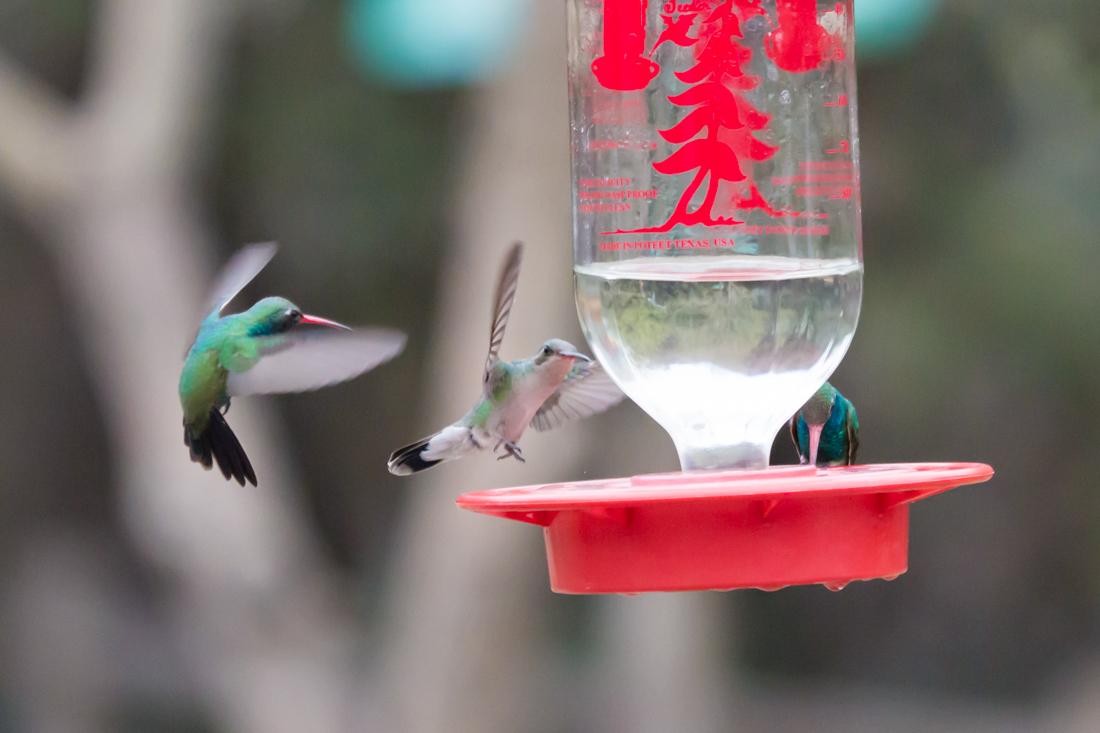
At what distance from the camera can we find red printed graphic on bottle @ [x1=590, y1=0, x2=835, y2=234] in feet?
5.34

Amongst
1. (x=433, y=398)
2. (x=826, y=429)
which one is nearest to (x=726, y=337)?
(x=826, y=429)

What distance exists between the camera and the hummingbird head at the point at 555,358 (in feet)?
6.27

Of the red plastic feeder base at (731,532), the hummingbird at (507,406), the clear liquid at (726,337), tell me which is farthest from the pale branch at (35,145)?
the red plastic feeder base at (731,532)

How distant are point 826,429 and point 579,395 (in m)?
A: 0.49

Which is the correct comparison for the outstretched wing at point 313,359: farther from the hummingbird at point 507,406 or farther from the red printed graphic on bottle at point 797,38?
the red printed graphic on bottle at point 797,38

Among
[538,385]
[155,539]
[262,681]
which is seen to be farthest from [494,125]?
[538,385]

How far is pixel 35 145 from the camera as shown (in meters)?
5.37

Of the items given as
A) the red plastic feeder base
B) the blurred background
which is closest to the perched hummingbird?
the red plastic feeder base

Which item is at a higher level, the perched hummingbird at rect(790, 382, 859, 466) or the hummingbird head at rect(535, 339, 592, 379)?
the hummingbird head at rect(535, 339, 592, 379)

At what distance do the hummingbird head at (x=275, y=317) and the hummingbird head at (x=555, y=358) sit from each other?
0.32 m

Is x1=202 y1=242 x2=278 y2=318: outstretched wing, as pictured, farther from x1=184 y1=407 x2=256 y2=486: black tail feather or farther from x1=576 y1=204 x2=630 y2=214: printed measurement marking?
x1=576 y1=204 x2=630 y2=214: printed measurement marking

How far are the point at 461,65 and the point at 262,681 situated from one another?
3.08 meters

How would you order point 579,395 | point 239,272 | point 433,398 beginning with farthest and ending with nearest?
point 433,398
point 579,395
point 239,272

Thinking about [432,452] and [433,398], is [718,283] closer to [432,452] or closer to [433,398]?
[432,452]
